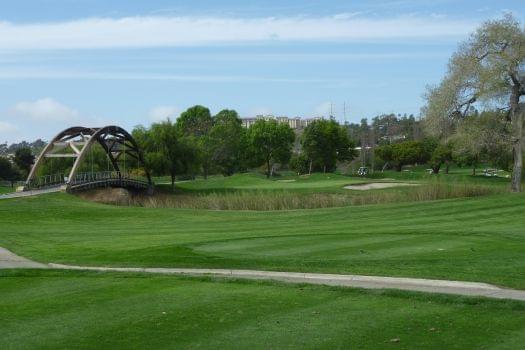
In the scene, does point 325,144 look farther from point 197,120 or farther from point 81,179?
point 81,179

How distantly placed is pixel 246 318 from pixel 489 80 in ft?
118

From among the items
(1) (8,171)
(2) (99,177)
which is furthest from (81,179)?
(1) (8,171)

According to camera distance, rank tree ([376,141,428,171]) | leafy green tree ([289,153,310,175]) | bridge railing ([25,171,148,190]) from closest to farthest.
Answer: bridge railing ([25,171,148,190]), tree ([376,141,428,171]), leafy green tree ([289,153,310,175])

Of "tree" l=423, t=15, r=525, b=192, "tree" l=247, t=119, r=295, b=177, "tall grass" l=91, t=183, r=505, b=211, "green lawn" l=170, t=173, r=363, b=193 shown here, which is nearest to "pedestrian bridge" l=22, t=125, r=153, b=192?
"green lawn" l=170, t=173, r=363, b=193

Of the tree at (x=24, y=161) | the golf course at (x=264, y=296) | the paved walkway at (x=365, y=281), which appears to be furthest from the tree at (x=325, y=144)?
the paved walkway at (x=365, y=281)

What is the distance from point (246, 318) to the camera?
9.55 m

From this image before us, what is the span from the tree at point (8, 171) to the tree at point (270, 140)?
114 feet

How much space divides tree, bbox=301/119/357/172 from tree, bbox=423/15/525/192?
203 feet

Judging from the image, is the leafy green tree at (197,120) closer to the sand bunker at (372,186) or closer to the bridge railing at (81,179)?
the bridge railing at (81,179)

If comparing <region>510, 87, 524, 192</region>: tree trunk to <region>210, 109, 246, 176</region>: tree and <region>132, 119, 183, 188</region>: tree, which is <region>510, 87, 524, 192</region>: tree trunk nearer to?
<region>132, 119, 183, 188</region>: tree

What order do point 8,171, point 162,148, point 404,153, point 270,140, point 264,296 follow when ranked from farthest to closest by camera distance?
1. point 404,153
2. point 270,140
3. point 8,171
4. point 162,148
5. point 264,296

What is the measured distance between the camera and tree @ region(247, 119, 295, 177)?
107000 millimetres

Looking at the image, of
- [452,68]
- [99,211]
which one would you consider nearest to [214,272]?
[99,211]

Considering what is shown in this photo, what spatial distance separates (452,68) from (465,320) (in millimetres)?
36185
